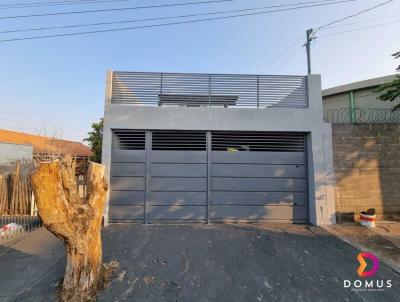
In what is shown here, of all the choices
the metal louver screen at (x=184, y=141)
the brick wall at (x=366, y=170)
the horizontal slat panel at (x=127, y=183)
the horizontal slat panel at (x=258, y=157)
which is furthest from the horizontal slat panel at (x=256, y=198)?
the horizontal slat panel at (x=127, y=183)

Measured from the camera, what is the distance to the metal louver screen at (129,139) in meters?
5.81

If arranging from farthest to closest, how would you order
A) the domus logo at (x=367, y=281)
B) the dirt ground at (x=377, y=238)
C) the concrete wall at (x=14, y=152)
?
the concrete wall at (x=14, y=152)
the dirt ground at (x=377, y=238)
the domus logo at (x=367, y=281)

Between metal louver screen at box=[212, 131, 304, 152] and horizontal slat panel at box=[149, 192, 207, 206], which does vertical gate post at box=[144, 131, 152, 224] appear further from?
metal louver screen at box=[212, 131, 304, 152]

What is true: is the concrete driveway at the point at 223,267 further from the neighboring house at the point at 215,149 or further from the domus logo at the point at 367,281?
the neighboring house at the point at 215,149

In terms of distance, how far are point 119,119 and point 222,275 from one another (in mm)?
4508

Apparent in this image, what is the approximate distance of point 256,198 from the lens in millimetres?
5789

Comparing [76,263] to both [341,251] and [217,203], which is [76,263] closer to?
[217,203]

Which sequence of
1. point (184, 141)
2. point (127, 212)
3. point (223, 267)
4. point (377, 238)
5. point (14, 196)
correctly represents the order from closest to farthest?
point (223, 267), point (377, 238), point (127, 212), point (184, 141), point (14, 196)

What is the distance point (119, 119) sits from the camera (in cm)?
567

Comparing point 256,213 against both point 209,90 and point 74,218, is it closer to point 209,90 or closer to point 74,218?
point 209,90

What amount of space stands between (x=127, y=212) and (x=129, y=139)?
2023 millimetres

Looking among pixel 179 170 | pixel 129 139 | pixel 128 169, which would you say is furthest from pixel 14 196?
pixel 179 170

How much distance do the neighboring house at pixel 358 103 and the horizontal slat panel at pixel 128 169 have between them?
6.38 m

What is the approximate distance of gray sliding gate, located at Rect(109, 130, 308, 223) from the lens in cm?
569
